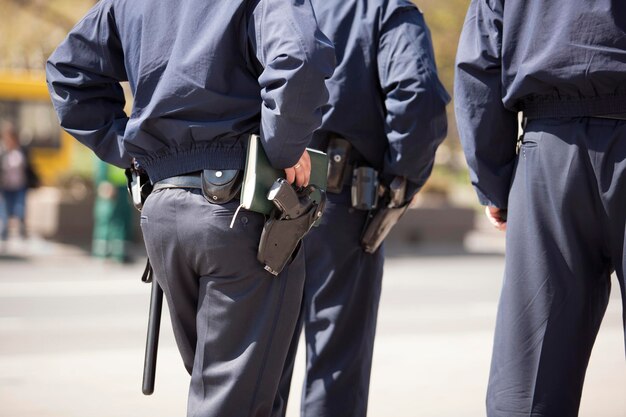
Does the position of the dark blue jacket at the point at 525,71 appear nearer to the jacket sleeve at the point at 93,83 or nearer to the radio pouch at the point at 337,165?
the radio pouch at the point at 337,165

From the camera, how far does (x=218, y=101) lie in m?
3.05

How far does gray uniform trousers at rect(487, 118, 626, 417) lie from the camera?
10.0ft

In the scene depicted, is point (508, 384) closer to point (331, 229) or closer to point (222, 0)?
point (331, 229)

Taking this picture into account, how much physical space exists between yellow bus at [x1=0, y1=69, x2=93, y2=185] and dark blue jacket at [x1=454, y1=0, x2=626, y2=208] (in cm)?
1954

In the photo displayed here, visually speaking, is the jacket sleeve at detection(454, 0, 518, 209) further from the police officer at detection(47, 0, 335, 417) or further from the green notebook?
the green notebook

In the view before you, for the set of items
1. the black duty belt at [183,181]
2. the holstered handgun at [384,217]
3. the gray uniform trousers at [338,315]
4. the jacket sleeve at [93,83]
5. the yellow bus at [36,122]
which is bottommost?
the yellow bus at [36,122]

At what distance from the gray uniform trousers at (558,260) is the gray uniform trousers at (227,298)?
28.5 inches

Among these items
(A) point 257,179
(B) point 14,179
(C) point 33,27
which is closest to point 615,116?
(A) point 257,179

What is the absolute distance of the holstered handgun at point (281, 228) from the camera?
9.91 ft

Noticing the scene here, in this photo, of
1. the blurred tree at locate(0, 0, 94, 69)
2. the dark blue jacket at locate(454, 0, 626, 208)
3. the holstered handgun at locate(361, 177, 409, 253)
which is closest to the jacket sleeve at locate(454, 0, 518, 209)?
the dark blue jacket at locate(454, 0, 626, 208)

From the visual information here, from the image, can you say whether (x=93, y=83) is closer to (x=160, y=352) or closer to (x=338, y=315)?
(x=338, y=315)

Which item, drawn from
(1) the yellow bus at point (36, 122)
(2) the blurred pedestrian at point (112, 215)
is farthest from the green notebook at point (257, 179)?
(1) the yellow bus at point (36, 122)

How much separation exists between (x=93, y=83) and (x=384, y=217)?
1389 mm

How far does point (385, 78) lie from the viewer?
4156mm
